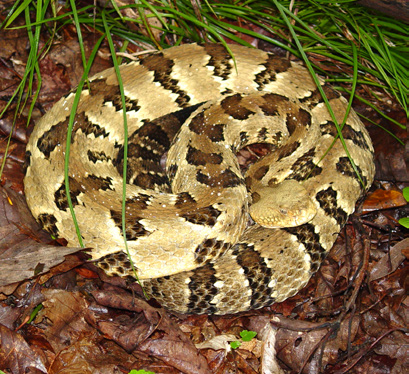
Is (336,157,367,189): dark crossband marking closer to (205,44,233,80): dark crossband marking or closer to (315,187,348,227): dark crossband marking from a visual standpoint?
(315,187,348,227): dark crossband marking

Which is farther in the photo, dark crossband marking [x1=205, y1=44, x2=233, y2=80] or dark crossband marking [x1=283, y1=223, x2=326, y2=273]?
dark crossband marking [x1=205, y1=44, x2=233, y2=80]

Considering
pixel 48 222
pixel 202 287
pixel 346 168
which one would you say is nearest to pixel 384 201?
pixel 346 168

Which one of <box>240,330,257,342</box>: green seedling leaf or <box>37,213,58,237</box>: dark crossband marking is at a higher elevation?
<box>37,213,58,237</box>: dark crossband marking

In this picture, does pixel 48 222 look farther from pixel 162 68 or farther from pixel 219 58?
pixel 219 58

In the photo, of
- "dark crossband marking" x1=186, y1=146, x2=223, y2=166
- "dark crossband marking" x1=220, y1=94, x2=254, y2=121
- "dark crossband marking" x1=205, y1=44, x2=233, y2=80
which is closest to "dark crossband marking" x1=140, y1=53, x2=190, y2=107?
"dark crossband marking" x1=205, y1=44, x2=233, y2=80

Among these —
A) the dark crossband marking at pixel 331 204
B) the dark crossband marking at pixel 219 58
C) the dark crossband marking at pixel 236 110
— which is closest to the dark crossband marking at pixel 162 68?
the dark crossband marking at pixel 219 58

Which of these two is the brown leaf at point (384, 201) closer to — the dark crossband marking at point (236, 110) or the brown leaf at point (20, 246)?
the dark crossband marking at point (236, 110)

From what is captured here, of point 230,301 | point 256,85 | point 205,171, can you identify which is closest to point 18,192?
point 205,171

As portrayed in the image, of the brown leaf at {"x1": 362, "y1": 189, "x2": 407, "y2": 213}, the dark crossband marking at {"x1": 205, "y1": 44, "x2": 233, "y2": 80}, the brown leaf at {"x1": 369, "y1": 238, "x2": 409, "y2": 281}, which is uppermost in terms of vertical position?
the dark crossband marking at {"x1": 205, "y1": 44, "x2": 233, "y2": 80}
